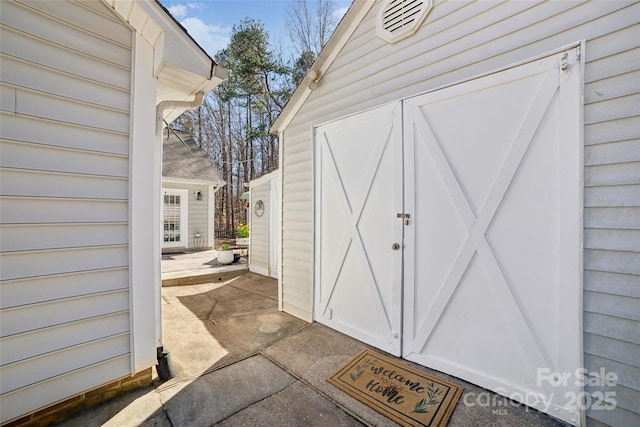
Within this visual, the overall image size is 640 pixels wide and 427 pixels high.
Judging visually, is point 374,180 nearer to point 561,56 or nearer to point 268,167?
point 561,56

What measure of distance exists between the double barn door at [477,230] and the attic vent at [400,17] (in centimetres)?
70

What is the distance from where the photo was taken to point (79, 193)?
194 centimetres

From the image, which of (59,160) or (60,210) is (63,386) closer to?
(60,210)

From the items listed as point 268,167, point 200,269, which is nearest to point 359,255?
point 200,269

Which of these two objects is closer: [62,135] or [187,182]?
[62,135]

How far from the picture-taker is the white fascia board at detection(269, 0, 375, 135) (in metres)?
2.95

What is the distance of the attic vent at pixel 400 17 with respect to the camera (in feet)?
8.20

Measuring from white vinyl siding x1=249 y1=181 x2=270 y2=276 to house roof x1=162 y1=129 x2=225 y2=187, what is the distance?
3532 millimetres

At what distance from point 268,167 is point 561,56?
1436 cm

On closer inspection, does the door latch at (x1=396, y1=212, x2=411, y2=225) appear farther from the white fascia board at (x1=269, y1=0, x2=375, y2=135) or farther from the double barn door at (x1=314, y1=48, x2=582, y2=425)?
the white fascia board at (x1=269, y1=0, x2=375, y2=135)

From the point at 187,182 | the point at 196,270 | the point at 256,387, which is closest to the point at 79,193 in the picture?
the point at 256,387

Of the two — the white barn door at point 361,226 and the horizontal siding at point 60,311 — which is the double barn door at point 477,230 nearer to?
the white barn door at point 361,226

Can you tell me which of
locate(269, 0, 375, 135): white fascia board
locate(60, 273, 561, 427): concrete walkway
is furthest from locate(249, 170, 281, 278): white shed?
locate(60, 273, 561, 427): concrete walkway

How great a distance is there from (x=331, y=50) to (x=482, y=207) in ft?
8.47
